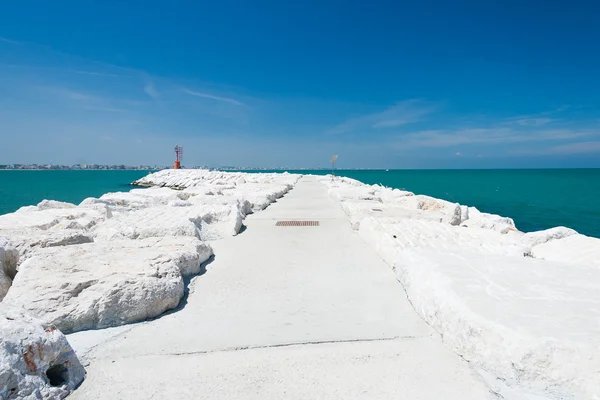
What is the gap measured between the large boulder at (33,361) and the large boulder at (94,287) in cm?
50

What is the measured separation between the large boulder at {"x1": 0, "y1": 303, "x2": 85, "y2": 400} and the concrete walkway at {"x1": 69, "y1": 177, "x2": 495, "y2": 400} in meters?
0.13

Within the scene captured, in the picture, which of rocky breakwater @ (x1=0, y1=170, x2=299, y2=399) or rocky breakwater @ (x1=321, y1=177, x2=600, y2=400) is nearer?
rocky breakwater @ (x1=0, y1=170, x2=299, y2=399)

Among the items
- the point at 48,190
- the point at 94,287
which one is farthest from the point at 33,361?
the point at 48,190

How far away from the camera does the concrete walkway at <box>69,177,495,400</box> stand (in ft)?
6.92

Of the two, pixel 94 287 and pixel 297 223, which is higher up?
pixel 94 287

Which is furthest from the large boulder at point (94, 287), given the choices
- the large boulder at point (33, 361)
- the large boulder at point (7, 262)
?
the large boulder at point (33, 361)

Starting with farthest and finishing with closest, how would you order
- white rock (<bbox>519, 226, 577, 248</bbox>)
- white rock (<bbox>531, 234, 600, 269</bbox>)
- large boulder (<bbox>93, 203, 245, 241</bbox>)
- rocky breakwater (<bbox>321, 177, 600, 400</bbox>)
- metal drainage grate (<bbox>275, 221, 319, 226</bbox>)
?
metal drainage grate (<bbox>275, 221, 319, 226</bbox>) → large boulder (<bbox>93, 203, 245, 241</bbox>) → white rock (<bbox>519, 226, 577, 248</bbox>) → white rock (<bbox>531, 234, 600, 269</bbox>) → rocky breakwater (<bbox>321, 177, 600, 400</bbox>)

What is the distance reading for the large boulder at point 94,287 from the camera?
9.38 feet

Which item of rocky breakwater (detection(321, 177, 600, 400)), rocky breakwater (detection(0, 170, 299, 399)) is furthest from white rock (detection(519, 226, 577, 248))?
rocky breakwater (detection(0, 170, 299, 399))

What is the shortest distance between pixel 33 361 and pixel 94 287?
45.2 inches

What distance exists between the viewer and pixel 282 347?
2592 millimetres

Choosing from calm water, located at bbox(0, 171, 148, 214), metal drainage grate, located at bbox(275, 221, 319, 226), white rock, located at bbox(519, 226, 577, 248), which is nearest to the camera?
white rock, located at bbox(519, 226, 577, 248)

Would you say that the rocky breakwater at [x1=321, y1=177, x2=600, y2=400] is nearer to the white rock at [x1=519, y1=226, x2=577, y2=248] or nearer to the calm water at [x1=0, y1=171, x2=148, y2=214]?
the white rock at [x1=519, y1=226, x2=577, y2=248]

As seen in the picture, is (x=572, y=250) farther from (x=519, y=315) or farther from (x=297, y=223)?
(x=297, y=223)
